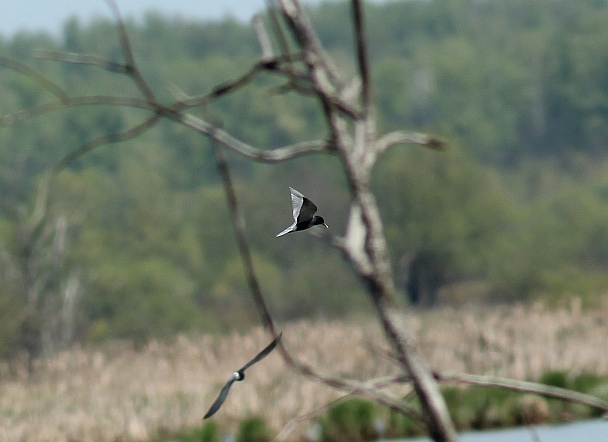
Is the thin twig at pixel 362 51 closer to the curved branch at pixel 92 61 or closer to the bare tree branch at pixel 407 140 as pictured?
the bare tree branch at pixel 407 140

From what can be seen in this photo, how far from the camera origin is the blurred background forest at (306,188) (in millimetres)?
25734

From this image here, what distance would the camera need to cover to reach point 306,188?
3562cm

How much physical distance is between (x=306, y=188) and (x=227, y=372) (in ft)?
74.1

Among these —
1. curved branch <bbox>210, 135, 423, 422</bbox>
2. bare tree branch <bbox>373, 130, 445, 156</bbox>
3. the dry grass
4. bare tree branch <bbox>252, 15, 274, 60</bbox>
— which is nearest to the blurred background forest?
bare tree branch <bbox>252, 15, 274, 60</bbox>

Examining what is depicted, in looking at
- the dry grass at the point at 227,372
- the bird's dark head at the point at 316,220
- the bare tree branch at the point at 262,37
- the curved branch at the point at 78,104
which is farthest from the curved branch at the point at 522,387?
the dry grass at the point at 227,372

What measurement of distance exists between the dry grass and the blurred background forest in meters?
1.87

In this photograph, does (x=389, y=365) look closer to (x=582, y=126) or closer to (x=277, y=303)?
(x=277, y=303)

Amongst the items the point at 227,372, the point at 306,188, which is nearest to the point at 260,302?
the point at 227,372

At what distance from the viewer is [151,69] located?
76.7m

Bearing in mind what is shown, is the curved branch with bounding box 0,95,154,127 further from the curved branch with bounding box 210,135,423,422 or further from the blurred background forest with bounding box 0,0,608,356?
the blurred background forest with bounding box 0,0,608,356

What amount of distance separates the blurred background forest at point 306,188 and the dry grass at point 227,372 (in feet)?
6.13

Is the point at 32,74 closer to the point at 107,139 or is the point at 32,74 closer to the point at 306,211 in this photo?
the point at 107,139

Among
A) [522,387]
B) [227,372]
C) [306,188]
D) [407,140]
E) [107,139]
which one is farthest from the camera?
[306,188]

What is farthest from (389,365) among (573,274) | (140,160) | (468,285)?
(140,160)
